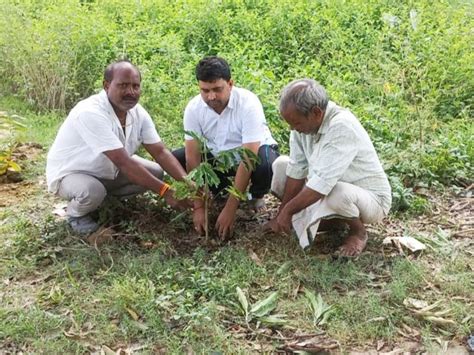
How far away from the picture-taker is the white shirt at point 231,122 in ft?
12.1

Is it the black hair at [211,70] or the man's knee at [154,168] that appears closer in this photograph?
the black hair at [211,70]

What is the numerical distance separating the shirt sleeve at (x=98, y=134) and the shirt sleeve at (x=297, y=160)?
1038mm

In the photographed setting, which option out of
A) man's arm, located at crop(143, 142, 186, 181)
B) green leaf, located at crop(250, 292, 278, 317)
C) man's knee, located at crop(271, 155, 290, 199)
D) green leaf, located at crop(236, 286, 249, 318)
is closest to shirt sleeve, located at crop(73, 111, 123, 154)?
man's arm, located at crop(143, 142, 186, 181)

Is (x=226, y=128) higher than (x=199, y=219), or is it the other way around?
(x=226, y=128)

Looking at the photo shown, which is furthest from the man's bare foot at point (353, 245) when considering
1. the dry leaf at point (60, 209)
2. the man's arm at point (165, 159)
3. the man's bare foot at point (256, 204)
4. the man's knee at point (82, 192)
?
the dry leaf at point (60, 209)

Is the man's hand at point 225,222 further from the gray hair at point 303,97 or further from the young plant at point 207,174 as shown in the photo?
the gray hair at point 303,97

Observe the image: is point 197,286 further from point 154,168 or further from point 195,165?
point 154,168

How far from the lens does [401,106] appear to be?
5.21 meters

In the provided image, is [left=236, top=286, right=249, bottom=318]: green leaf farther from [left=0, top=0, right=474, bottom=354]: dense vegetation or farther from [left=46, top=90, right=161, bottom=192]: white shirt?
[left=46, top=90, right=161, bottom=192]: white shirt

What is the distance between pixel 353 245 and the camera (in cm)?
354

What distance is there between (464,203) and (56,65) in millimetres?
4176

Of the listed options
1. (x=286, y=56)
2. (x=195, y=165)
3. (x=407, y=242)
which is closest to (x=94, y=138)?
(x=195, y=165)

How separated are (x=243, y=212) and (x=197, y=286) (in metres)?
1.03

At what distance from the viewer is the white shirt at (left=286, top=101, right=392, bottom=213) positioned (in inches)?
130
